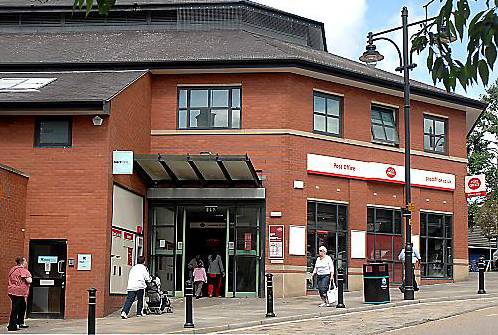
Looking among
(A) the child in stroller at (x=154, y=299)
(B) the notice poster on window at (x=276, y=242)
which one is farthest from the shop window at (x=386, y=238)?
(A) the child in stroller at (x=154, y=299)

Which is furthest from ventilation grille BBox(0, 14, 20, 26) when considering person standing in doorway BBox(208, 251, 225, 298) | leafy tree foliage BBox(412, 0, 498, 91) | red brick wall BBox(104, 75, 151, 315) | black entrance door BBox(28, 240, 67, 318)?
leafy tree foliage BBox(412, 0, 498, 91)

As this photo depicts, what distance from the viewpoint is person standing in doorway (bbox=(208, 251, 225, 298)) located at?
2523 cm

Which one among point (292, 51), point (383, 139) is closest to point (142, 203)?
point (292, 51)

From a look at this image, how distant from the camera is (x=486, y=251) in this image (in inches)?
2395

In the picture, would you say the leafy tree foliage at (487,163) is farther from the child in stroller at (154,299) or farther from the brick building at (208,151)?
the child in stroller at (154,299)

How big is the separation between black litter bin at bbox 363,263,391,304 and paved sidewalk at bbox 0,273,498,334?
35 centimetres

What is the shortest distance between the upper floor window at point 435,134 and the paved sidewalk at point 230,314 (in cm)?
600

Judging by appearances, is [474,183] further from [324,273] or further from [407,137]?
[324,273]

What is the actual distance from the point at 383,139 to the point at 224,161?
8.02 meters

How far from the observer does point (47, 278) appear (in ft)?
67.3

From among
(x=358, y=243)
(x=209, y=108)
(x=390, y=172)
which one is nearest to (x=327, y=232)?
(x=358, y=243)

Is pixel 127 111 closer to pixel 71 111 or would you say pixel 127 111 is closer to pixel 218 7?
pixel 71 111

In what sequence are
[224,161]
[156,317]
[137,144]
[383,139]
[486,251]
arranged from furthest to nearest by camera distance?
1. [486,251]
2. [383,139]
3. [137,144]
4. [224,161]
5. [156,317]

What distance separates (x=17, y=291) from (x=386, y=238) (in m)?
14.9
